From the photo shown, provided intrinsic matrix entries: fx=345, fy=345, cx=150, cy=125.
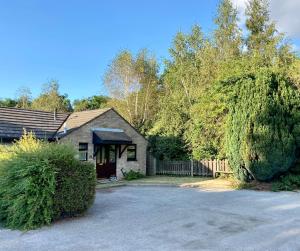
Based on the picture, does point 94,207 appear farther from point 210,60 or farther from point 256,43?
point 256,43

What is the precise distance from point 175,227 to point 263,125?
30.8 feet

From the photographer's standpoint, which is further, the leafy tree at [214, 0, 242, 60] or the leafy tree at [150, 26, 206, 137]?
the leafy tree at [214, 0, 242, 60]

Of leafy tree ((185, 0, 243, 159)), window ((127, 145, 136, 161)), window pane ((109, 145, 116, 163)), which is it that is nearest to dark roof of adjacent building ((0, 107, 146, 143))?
window pane ((109, 145, 116, 163))

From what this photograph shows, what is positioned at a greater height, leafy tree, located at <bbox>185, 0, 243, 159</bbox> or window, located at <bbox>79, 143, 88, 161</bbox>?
leafy tree, located at <bbox>185, 0, 243, 159</bbox>

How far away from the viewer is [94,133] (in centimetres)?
2133

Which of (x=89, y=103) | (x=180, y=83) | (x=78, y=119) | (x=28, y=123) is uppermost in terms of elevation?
(x=89, y=103)

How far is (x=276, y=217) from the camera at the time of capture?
9938 mm

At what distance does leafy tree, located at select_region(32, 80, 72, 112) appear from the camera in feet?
135

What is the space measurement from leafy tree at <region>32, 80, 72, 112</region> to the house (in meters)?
18.4

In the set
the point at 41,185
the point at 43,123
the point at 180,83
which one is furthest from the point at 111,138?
the point at 41,185

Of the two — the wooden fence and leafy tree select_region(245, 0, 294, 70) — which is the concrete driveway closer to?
the wooden fence

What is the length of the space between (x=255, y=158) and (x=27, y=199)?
1116 cm

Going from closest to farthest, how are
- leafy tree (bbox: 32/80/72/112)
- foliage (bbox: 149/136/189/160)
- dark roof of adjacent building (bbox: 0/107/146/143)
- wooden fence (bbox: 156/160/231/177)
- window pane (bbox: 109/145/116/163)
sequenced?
dark roof of adjacent building (bbox: 0/107/146/143), wooden fence (bbox: 156/160/231/177), window pane (bbox: 109/145/116/163), foliage (bbox: 149/136/189/160), leafy tree (bbox: 32/80/72/112)

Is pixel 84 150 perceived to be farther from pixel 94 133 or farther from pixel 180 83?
pixel 180 83
